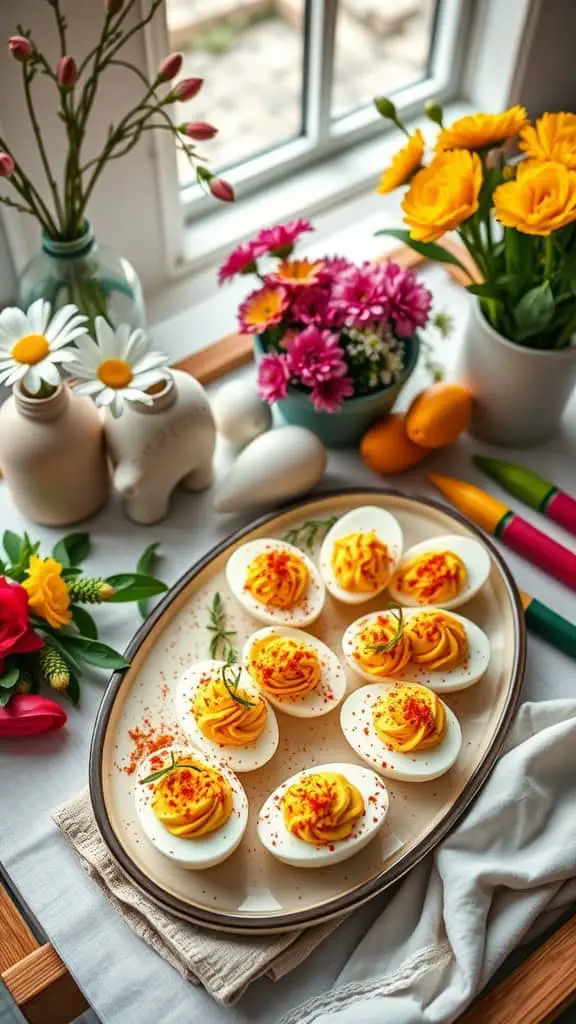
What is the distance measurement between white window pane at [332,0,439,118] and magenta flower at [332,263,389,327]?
0.50 meters

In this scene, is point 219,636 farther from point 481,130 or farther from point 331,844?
point 481,130

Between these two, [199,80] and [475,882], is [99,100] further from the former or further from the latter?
[475,882]

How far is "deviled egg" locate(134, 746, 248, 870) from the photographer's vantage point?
0.70 m

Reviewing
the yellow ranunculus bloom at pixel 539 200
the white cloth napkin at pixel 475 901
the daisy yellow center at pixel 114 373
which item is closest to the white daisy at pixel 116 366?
the daisy yellow center at pixel 114 373

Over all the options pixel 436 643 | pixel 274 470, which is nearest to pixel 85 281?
pixel 274 470

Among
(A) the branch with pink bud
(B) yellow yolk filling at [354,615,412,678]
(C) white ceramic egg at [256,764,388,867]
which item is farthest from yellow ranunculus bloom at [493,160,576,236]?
(C) white ceramic egg at [256,764,388,867]

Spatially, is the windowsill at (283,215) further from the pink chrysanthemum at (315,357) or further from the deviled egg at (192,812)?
the deviled egg at (192,812)

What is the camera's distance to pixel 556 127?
83cm

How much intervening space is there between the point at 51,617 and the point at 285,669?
199 mm

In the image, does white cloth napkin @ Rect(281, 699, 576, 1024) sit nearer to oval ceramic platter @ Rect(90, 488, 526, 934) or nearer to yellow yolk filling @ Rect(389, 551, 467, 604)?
oval ceramic platter @ Rect(90, 488, 526, 934)

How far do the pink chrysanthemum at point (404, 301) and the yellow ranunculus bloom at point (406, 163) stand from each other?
82 mm

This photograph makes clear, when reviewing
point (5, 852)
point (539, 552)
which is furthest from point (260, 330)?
point (5, 852)

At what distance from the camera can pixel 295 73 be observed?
128 centimetres

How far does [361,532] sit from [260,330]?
209 millimetres
